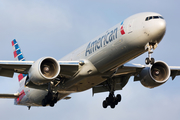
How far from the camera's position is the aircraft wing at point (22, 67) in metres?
29.9

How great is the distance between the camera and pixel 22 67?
99.3ft

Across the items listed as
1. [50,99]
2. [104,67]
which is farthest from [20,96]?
[104,67]

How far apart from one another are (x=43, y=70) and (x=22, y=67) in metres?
1.99

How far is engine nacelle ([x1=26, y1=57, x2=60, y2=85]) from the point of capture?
28377mm

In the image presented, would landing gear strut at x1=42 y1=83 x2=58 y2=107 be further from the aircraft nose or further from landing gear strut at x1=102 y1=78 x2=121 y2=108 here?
the aircraft nose

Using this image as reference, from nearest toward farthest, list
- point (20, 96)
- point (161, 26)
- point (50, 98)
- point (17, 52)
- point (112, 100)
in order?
point (161, 26)
point (50, 98)
point (112, 100)
point (20, 96)
point (17, 52)

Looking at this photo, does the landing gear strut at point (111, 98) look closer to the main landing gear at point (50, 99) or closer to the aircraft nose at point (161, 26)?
the main landing gear at point (50, 99)

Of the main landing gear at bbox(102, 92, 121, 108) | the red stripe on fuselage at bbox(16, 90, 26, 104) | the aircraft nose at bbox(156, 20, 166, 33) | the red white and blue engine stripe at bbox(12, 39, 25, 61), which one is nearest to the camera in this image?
the aircraft nose at bbox(156, 20, 166, 33)

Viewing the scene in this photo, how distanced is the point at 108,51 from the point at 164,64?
7.72 m

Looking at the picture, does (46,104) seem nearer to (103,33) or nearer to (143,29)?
(103,33)

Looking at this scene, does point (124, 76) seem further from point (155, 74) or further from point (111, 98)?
point (155, 74)

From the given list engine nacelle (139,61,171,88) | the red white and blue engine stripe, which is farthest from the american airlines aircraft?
the red white and blue engine stripe

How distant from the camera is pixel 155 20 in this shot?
25.9 m

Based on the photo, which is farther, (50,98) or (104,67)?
(50,98)
